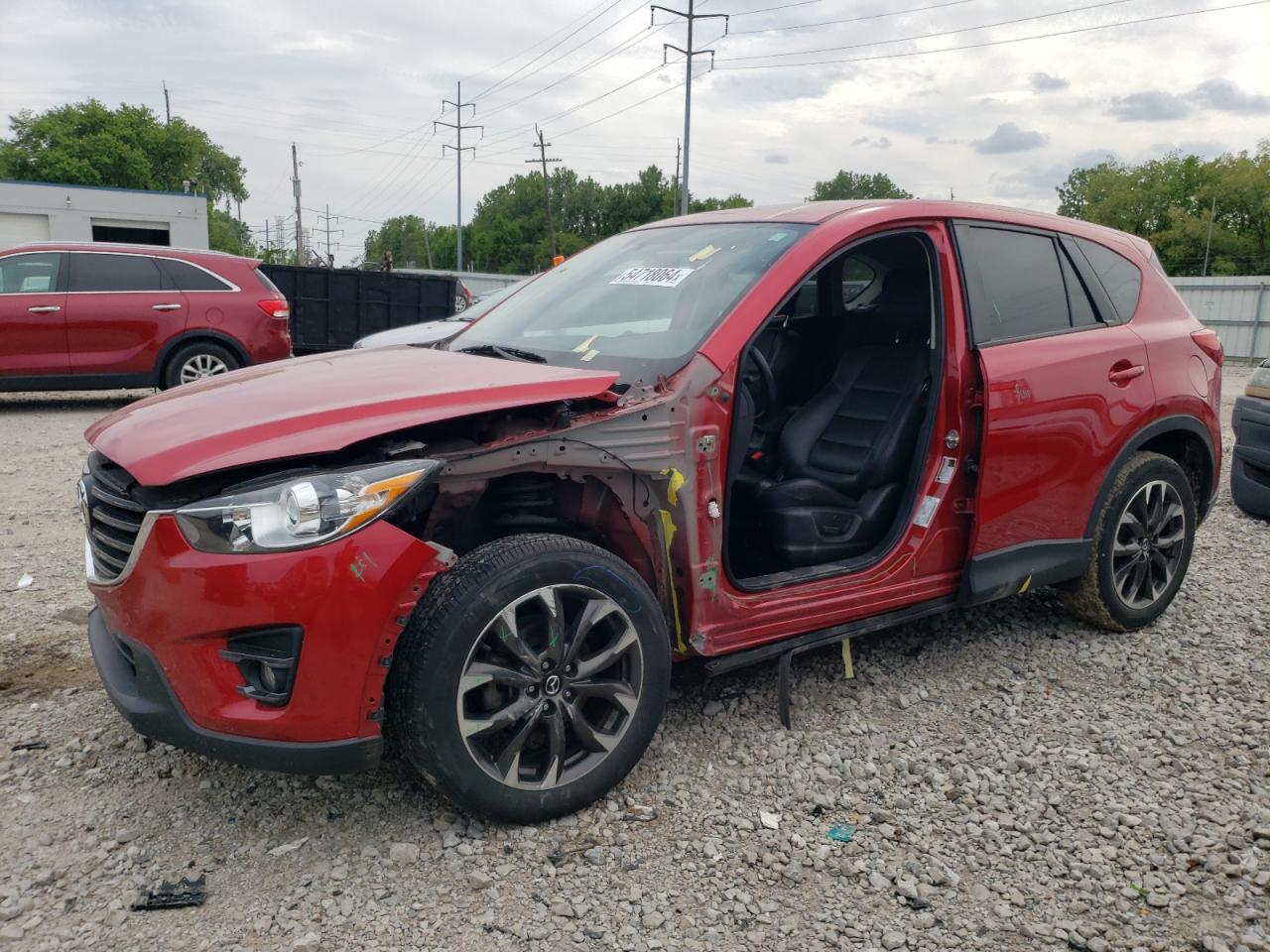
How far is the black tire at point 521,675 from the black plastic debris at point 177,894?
587 millimetres

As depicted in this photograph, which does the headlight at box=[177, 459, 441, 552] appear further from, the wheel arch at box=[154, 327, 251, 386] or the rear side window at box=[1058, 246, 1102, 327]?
the wheel arch at box=[154, 327, 251, 386]

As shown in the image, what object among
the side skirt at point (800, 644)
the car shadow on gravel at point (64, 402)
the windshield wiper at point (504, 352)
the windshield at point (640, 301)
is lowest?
the car shadow on gravel at point (64, 402)

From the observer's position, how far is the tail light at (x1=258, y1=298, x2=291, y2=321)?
436 inches

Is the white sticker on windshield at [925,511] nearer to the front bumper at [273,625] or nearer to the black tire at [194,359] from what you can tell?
the front bumper at [273,625]

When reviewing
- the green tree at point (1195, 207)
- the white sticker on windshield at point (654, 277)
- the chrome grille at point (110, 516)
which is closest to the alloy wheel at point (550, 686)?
the chrome grille at point (110, 516)

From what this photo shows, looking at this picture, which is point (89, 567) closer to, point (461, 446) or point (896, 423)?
point (461, 446)

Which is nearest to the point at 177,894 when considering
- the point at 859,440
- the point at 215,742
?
the point at 215,742

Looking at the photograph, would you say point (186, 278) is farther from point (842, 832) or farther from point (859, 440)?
point (842, 832)

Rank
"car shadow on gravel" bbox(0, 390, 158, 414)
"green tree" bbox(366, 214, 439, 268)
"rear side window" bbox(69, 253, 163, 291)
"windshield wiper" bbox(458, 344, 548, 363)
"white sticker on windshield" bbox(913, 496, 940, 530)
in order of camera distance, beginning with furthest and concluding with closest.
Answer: "green tree" bbox(366, 214, 439, 268)
"car shadow on gravel" bbox(0, 390, 158, 414)
"rear side window" bbox(69, 253, 163, 291)
"white sticker on windshield" bbox(913, 496, 940, 530)
"windshield wiper" bbox(458, 344, 548, 363)

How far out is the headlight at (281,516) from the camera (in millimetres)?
2430

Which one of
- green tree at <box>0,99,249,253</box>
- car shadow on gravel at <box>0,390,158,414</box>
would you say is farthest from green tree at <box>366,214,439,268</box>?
car shadow on gravel at <box>0,390,158,414</box>

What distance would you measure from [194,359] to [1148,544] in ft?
31.3

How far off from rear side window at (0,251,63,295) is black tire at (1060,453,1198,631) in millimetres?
9943

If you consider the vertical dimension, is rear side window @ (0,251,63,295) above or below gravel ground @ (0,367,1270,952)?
above
